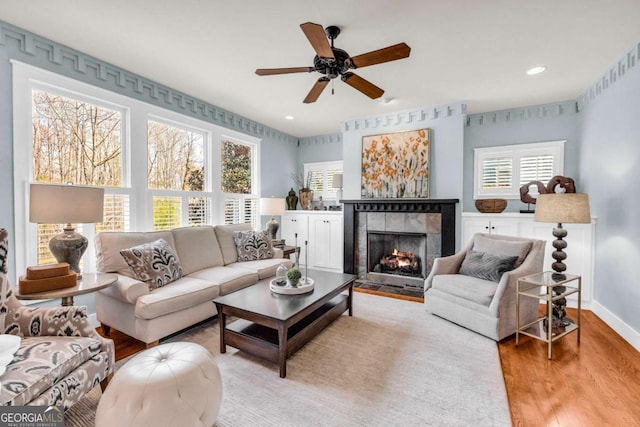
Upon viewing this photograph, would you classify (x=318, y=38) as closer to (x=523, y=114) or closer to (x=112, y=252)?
(x=112, y=252)

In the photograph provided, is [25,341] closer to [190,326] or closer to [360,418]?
[190,326]

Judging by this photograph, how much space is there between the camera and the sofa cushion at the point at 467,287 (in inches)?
107

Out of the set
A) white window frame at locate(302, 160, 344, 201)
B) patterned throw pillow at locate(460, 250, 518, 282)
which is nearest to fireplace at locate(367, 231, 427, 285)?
patterned throw pillow at locate(460, 250, 518, 282)

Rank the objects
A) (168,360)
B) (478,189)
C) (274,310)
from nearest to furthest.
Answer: (168,360)
(274,310)
(478,189)

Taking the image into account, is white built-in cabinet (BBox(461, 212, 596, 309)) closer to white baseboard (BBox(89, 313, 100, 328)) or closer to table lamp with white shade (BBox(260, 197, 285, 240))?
table lamp with white shade (BBox(260, 197, 285, 240))

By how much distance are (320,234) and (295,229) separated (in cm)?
54

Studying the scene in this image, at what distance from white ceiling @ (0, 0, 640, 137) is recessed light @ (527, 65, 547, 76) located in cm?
7

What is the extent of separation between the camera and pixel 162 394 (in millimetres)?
1321

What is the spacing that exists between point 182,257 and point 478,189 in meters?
4.25

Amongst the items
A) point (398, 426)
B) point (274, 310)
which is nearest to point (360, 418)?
point (398, 426)

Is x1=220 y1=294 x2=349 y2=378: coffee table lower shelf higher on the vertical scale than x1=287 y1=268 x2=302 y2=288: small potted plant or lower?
lower

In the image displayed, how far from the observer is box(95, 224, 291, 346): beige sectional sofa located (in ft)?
7.85

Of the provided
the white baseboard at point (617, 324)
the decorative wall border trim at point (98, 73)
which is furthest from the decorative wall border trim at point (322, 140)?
the white baseboard at point (617, 324)

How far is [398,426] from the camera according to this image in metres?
1.62
